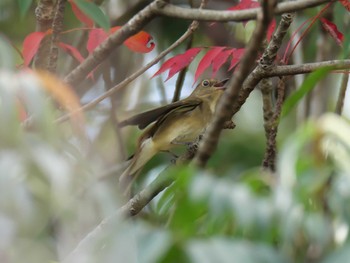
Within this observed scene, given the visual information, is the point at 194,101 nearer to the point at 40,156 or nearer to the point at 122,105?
the point at 122,105

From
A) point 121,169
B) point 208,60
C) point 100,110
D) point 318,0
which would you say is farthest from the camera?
point 100,110

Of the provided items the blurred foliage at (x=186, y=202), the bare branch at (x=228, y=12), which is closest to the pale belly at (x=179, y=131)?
the bare branch at (x=228, y=12)

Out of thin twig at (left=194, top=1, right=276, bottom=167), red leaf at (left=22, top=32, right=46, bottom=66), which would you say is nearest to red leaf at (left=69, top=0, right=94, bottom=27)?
red leaf at (left=22, top=32, right=46, bottom=66)

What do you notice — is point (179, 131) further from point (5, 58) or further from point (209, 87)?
point (5, 58)

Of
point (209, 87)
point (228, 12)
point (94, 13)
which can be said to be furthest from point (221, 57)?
point (209, 87)

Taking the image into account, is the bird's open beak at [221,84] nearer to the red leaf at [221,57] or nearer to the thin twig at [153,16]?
the red leaf at [221,57]

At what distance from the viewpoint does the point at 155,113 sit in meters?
4.02

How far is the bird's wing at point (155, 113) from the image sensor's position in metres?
3.79

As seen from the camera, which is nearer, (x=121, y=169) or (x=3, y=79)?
(x=3, y=79)

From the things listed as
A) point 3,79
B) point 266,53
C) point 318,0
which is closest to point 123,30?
point 266,53

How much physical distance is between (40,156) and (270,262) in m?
0.50

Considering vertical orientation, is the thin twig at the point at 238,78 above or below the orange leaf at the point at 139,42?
above

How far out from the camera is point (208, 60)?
3.48 metres

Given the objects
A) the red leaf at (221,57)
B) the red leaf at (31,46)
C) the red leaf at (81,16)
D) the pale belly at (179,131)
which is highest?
the red leaf at (31,46)
